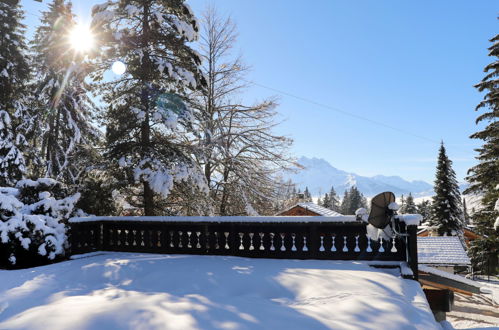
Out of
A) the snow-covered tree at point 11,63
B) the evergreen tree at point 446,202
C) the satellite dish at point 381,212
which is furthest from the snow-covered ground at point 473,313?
the snow-covered tree at point 11,63

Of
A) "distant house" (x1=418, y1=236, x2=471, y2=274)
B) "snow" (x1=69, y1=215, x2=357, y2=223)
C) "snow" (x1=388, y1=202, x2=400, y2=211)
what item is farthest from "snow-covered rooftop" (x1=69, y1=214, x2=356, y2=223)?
"distant house" (x1=418, y1=236, x2=471, y2=274)

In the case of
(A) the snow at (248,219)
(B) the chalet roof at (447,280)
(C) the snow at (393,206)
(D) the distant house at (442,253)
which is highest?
(C) the snow at (393,206)

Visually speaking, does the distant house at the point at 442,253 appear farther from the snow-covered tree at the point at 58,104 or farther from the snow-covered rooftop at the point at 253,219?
the snow-covered tree at the point at 58,104

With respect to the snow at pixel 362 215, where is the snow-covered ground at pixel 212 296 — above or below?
below

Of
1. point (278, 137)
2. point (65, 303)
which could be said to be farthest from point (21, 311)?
point (278, 137)

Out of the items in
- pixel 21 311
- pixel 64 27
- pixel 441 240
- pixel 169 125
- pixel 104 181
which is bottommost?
pixel 441 240

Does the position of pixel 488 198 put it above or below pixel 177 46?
below

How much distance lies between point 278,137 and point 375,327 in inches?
543

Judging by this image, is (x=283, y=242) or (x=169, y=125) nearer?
(x=283, y=242)

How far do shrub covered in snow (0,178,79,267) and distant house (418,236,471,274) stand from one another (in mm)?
19489

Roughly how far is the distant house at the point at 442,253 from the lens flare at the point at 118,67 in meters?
19.1

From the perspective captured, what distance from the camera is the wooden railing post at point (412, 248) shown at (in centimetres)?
602

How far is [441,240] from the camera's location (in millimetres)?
23688

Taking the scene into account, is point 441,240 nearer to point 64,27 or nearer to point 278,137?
point 278,137
